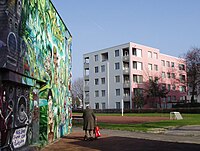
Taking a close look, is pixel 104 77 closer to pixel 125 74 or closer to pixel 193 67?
pixel 125 74

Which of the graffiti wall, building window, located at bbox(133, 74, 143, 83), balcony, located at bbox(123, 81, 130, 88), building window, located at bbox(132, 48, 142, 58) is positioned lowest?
the graffiti wall

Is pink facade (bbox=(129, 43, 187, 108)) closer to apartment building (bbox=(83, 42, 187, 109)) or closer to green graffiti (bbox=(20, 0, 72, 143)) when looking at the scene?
apartment building (bbox=(83, 42, 187, 109))

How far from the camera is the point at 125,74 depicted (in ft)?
224

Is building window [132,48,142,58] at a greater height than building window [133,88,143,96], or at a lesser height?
greater

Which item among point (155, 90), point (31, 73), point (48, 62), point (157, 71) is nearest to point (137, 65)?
point (155, 90)

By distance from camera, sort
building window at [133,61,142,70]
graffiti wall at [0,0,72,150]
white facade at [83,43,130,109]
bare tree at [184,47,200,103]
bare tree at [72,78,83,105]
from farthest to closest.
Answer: bare tree at [72,78,83,105], white facade at [83,43,130,109], building window at [133,61,142,70], bare tree at [184,47,200,103], graffiti wall at [0,0,72,150]

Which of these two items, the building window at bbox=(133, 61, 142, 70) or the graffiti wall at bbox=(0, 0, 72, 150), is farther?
the building window at bbox=(133, 61, 142, 70)

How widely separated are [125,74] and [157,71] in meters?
11.0

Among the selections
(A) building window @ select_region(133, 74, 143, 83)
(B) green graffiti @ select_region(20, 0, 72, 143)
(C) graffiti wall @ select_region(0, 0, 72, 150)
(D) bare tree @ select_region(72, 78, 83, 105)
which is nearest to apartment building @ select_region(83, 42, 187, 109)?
(A) building window @ select_region(133, 74, 143, 83)

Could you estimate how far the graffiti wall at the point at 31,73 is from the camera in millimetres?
7621

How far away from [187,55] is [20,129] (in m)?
59.9

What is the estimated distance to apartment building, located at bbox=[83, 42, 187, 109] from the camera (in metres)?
68.1

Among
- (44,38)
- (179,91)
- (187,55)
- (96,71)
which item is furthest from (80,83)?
(44,38)

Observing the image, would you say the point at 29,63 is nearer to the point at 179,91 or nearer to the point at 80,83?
the point at 179,91
